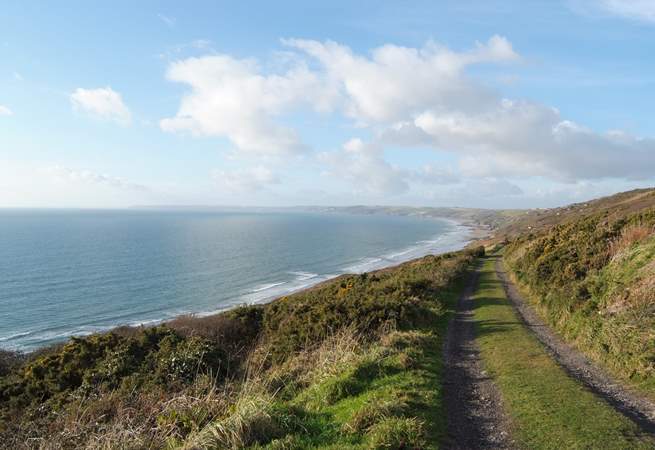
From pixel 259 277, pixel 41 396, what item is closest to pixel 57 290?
pixel 259 277

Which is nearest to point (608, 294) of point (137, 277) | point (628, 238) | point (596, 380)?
point (596, 380)

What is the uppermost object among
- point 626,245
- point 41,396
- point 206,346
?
point 626,245

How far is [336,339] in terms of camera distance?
13.4 meters

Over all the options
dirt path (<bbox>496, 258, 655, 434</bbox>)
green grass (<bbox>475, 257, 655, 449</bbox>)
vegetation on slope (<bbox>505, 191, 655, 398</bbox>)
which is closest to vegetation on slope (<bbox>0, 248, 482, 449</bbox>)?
green grass (<bbox>475, 257, 655, 449</bbox>)

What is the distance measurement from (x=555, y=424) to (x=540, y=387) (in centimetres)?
194

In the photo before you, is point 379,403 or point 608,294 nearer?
point 379,403

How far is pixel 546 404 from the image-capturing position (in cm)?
785

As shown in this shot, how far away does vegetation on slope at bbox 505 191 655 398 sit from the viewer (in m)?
9.86

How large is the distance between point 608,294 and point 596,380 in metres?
4.53

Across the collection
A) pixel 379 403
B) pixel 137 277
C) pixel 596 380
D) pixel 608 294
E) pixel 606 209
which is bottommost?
pixel 137 277

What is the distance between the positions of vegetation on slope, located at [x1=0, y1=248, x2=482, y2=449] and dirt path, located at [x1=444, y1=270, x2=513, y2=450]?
13.5 inches

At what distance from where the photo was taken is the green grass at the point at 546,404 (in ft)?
21.2

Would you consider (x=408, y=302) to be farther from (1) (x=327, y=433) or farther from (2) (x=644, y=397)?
(1) (x=327, y=433)

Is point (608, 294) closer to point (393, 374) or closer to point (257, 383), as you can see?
point (393, 374)
